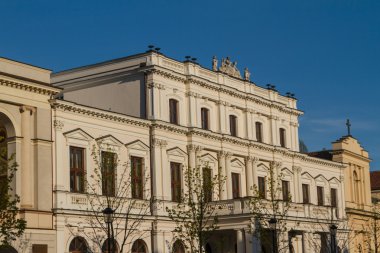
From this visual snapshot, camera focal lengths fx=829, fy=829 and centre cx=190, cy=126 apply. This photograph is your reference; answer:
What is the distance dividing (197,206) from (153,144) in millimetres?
5115

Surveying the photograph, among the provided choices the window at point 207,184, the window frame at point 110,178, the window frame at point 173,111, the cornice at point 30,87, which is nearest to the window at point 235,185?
the window at point 207,184

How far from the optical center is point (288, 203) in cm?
5753

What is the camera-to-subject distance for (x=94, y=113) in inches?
1980

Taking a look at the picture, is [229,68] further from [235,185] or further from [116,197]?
[116,197]

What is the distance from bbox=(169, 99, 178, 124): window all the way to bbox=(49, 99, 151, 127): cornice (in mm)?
2923

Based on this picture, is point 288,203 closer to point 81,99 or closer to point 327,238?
point 327,238

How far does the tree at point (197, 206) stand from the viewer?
50.0 meters

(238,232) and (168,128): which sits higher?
(168,128)

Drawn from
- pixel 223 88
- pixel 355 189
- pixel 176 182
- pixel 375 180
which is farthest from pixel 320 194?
pixel 375 180

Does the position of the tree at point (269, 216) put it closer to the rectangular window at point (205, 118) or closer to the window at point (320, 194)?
the rectangular window at point (205, 118)

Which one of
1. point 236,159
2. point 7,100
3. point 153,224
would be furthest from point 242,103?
point 7,100

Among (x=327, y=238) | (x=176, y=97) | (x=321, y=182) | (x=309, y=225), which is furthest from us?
(x=321, y=182)

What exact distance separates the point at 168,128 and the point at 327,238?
1892cm

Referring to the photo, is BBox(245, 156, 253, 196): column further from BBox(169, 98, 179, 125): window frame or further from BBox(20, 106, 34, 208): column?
BBox(20, 106, 34, 208): column
